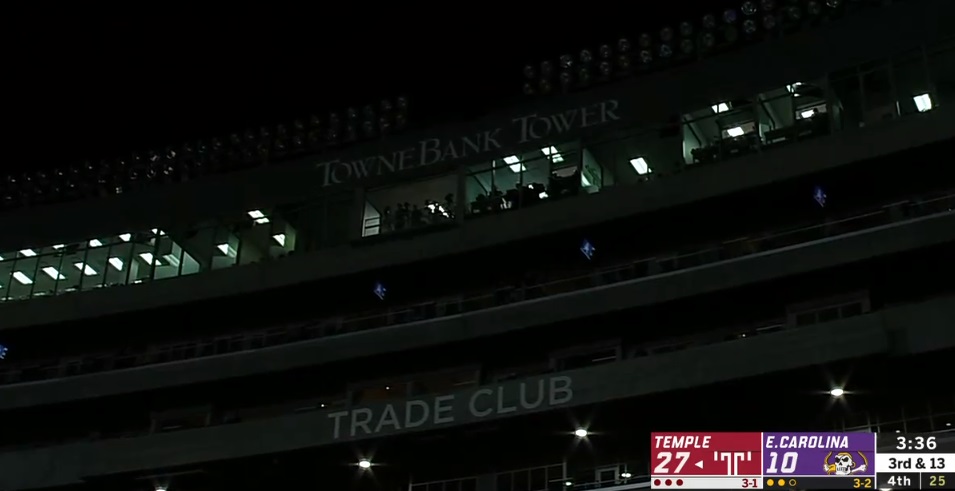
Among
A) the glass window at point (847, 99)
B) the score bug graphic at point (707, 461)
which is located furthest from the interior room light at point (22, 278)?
the score bug graphic at point (707, 461)

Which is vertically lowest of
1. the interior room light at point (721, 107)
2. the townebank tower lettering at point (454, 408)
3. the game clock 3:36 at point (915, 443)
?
the game clock 3:36 at point (915, 443)

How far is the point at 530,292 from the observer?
4425 cm

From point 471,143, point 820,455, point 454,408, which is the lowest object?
point 820,455

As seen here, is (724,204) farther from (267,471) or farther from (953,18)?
(267,471)

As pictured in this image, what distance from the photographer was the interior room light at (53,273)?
170ft

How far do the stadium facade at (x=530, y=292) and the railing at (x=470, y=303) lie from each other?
0.46ft

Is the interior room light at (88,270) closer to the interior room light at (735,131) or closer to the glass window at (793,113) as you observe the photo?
the interior room light at (735,131)

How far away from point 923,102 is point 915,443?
22.2 m

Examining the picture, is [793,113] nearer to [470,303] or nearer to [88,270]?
[470,303]

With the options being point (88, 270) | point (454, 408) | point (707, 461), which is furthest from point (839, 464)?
point (88, 270)

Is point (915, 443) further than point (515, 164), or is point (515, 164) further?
point (515, 164)

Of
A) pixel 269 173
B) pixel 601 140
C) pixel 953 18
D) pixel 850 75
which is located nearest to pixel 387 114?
pixel 269 173

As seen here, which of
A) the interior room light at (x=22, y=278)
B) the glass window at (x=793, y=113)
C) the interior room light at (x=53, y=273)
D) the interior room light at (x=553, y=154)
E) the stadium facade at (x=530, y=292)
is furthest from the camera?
the interior room light at (x=22, y=278)

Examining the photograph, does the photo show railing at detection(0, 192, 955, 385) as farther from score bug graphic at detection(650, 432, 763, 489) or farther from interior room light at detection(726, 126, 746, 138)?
score bug graphic at detection(650, 432, 763, 489)
